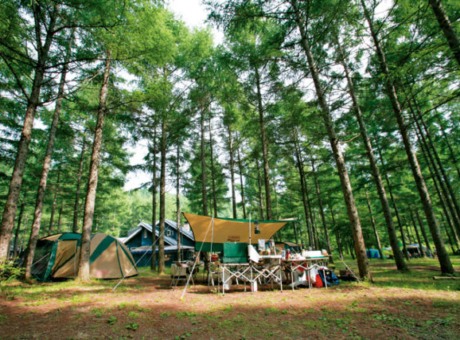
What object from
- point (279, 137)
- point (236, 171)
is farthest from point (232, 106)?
point (236, 171)

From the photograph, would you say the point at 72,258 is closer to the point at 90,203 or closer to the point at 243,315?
the point at 90,203

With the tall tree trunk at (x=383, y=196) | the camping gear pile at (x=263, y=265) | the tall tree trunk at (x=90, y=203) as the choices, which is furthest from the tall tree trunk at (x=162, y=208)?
the tall tree trunk at (x=383, y=196)

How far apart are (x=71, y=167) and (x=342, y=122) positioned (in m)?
17.1

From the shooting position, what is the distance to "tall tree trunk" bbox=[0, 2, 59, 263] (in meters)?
5.12

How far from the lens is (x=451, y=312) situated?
130 inches

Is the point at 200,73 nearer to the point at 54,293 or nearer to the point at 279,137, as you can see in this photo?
the point at 279,137

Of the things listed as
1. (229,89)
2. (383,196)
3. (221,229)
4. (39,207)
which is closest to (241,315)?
(221,229)

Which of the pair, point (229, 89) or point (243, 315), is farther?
point (229, 89)

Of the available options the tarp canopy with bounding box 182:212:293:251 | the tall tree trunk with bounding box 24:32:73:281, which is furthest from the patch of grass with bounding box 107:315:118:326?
the tall tree trunk with bounding box 24:32:73:281

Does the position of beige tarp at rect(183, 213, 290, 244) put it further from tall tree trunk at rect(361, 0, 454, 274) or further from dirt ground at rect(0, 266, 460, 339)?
tall tree trunk at rect(361, 0, 454, 274)

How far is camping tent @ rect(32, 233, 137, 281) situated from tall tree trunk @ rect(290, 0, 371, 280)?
7.72m

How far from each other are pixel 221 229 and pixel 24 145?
6625 millimetres

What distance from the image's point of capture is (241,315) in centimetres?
376

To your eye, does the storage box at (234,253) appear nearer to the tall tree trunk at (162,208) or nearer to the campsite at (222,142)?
the campsite at (222,142)
